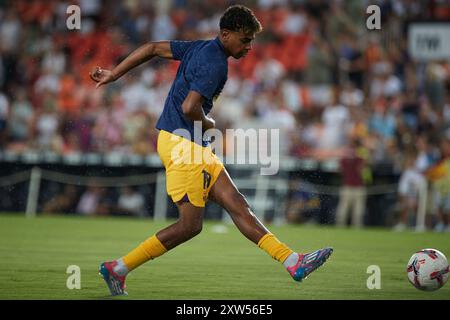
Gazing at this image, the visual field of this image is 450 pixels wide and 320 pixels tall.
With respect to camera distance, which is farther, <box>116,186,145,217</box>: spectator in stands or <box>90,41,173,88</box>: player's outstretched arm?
<box>116,186,145,217</box>: spectator in stands

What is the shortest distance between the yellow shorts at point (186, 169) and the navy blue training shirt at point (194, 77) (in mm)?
110

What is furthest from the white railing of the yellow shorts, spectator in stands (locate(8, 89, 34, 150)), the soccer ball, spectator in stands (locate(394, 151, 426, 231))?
the yellow shorts

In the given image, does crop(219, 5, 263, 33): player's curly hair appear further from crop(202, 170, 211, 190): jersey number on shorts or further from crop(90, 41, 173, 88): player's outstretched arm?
crop(202, 170, 211, 190): jersey number on shorts

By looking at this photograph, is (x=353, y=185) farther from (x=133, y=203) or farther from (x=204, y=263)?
(x=204, y=263)

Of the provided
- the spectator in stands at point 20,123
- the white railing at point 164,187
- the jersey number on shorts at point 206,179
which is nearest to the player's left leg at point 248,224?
the jersey number on shorts at point 206,179

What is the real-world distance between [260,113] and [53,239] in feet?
27.1

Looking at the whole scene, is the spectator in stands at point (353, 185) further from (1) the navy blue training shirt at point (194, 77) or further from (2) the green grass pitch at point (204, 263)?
(1) the navy blue training shirt at point (194, 77)

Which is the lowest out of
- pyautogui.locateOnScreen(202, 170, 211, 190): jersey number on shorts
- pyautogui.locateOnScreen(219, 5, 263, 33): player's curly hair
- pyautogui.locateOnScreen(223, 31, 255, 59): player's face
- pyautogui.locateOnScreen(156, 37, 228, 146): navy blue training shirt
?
pyautogui.locateOnScreen(202, 170, 211, 190): jersey number on shorts

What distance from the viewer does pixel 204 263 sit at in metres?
12.9

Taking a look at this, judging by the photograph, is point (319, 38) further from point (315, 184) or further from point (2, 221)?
point (2, 221)

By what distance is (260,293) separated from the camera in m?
9.62

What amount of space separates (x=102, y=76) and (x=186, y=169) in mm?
1345

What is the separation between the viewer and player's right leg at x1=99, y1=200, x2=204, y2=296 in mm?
9430

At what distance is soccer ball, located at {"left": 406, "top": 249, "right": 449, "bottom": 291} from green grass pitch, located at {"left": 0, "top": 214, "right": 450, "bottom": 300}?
0.10 m
